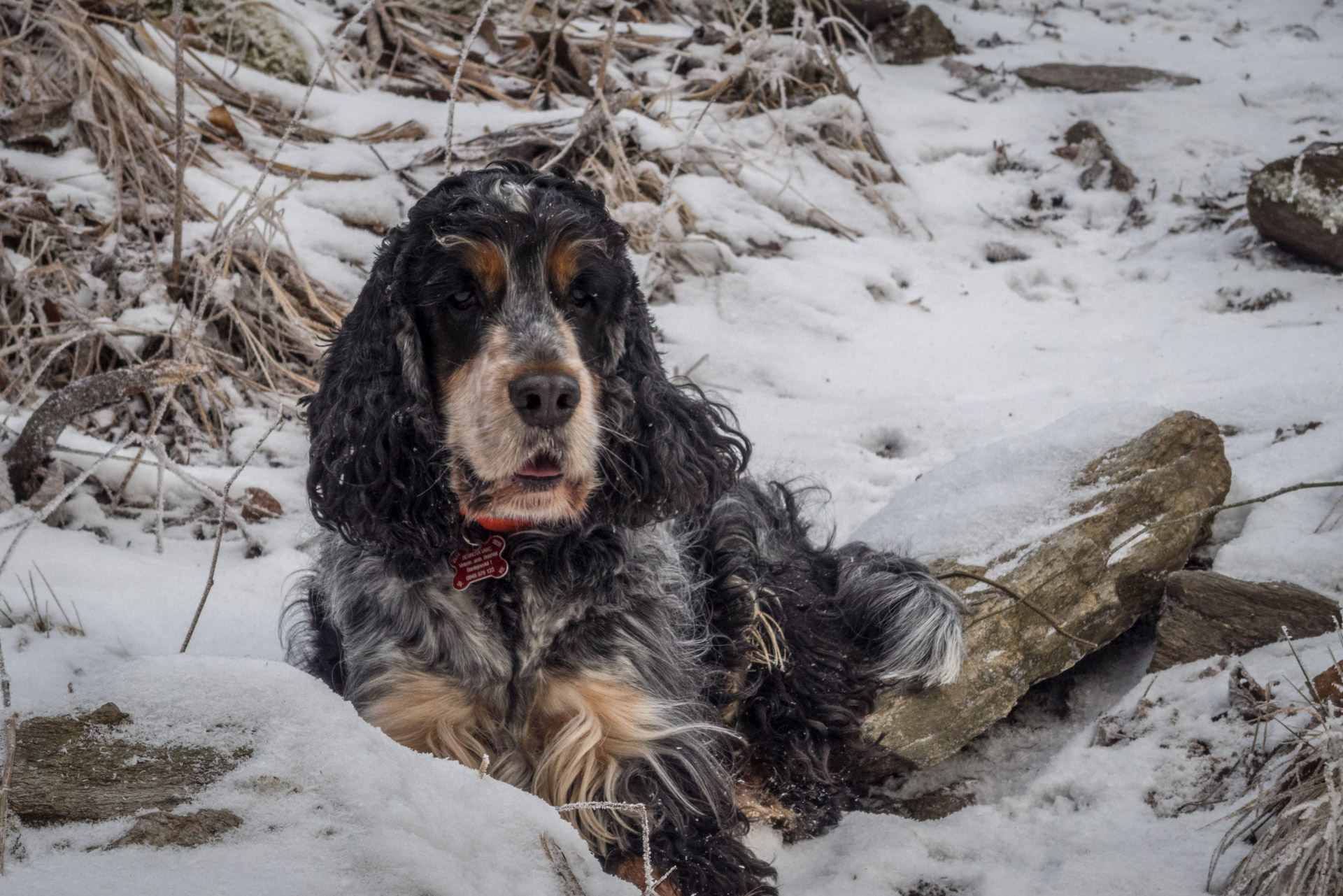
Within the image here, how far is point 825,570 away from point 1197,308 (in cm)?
330

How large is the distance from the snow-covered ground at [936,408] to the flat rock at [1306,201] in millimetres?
154

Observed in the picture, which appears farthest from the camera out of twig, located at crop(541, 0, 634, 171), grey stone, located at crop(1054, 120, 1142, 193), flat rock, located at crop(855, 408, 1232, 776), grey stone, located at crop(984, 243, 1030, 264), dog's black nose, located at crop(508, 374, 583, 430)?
grey stone, located at crop(1054, 120, 1142, 193)

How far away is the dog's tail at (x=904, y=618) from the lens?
3.21m

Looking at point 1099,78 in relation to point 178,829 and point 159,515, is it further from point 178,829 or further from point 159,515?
A: point 178,829

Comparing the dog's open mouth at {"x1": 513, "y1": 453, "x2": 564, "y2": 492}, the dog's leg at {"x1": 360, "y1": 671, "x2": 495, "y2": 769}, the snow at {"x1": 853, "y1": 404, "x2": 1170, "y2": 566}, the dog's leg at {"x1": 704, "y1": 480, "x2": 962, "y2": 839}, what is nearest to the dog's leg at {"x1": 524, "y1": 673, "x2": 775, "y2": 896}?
the dog's leg at {"x1": 360, "y1": 671, "x2": 495, "y2": 769}

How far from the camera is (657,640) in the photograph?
2.76 metres

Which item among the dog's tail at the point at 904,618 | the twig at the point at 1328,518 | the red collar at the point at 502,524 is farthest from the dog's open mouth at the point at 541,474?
the twig at the point at 1328,518

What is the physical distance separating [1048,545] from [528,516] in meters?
1.86

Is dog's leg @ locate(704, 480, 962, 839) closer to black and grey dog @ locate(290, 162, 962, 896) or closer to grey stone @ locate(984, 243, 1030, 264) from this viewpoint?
black and grey dog @ locate(290, 162, 962, 896)

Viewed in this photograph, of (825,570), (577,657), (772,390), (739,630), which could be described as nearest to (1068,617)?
(825,570)

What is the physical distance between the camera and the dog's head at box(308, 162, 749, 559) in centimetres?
234

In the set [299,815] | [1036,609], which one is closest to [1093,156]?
[1036,609]

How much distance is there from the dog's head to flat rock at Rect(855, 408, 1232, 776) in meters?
1.12

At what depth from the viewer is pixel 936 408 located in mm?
5180
